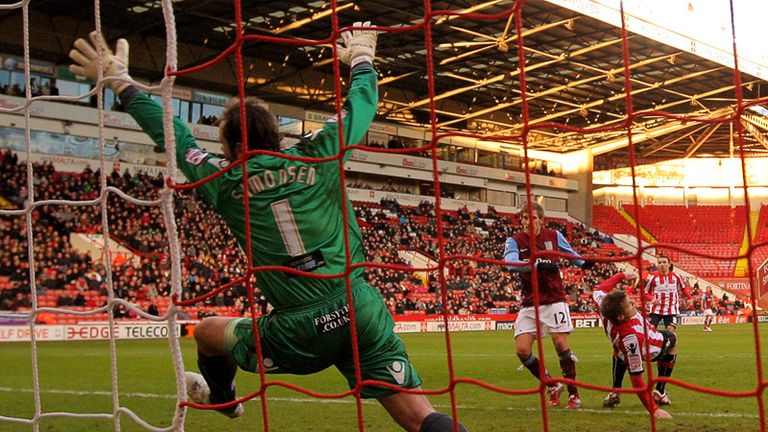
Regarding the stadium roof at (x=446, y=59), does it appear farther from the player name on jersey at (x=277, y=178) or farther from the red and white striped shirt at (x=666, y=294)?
the player name on jersey at (x=277, y=178)

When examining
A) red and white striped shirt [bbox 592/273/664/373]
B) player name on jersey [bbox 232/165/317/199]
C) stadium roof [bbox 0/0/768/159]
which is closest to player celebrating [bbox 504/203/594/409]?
red and white striped shirt [bbox 592/273/664/373]

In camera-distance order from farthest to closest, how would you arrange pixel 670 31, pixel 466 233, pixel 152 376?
pixel 466 233 → pixel 670 31 → pixel 152 376

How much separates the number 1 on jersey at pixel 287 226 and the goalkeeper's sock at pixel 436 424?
0.81 meters

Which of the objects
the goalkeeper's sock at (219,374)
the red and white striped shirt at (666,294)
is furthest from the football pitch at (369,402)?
the goalkeeper's sock at (219,374)

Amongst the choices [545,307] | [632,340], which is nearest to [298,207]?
[632,340]

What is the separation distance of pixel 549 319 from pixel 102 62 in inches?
189

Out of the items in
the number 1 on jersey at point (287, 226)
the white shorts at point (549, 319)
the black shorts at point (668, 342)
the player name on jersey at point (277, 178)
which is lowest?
the black shorts at point (668, 342)

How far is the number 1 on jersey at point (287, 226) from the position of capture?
11.6ft

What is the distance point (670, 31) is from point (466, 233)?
12037 mm

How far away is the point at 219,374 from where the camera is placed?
3969mm

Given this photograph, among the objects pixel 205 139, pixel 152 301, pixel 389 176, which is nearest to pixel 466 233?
pixel 389 176

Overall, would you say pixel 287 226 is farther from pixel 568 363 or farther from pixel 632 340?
pixel 568 363

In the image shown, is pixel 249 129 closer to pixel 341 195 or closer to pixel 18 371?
pixel 341 195

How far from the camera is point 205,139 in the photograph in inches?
1284
